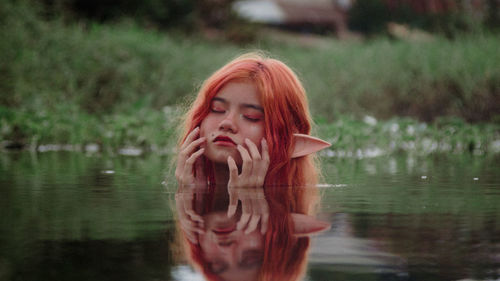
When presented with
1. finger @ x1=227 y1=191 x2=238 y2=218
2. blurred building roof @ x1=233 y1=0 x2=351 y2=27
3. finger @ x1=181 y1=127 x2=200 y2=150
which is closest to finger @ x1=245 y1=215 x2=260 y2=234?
finger @ x1=227 y1=191 x2=238 y2=218

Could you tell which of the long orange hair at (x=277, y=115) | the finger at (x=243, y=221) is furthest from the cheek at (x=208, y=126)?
the finger at (x=243, y=221)

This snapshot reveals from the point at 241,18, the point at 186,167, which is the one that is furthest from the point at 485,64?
the point at 241,18

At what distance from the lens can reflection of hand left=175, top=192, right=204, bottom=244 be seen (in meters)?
2.86

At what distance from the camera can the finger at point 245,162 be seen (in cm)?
431

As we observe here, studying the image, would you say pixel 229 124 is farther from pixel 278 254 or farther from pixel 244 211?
pixel 278 254

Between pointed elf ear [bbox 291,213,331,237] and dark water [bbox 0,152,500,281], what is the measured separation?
6 cm

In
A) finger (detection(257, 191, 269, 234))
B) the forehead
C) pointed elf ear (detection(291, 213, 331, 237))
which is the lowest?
pointed elf ear (detection(291, 213, 331, 237))

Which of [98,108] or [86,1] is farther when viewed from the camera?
[86,1]

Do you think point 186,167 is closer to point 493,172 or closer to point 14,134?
point 493,172

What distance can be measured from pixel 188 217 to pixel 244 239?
2.36ft

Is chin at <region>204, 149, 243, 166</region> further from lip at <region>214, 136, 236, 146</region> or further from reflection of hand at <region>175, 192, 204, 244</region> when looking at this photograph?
reflection of hand at <region>175, 192, 204, 244</region>

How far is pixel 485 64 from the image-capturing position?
1441 cm

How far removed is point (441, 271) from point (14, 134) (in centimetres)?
944

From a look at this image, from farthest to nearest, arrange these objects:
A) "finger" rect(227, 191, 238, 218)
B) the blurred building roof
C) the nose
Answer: the blurred building roof < the nose < "finger" rect(227, 191, 238, 218)
